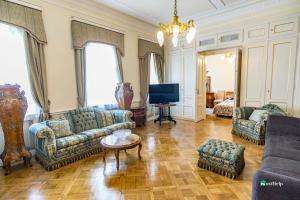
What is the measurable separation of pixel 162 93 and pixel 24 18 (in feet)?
12.8

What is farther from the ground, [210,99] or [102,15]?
[102,15]

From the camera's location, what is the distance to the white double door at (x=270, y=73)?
4207 millimetres

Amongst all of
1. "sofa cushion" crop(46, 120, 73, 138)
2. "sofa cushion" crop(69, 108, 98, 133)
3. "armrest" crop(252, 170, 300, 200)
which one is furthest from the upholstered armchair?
"sofa cushion" crop(46, 120, 73, 138)

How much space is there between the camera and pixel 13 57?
308 centimetres

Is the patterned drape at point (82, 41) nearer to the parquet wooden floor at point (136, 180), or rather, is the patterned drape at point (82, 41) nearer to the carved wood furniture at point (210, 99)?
the parquet wooden floor at point (136, 180)

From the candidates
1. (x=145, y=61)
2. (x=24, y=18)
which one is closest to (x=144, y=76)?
(x=145, y=61)

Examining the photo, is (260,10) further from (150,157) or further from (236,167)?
(150,157)

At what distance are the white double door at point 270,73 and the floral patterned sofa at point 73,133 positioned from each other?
349 centimetres

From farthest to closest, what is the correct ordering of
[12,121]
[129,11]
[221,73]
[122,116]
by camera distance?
[221,73]
[129,11]
[122,116]
[12,121]

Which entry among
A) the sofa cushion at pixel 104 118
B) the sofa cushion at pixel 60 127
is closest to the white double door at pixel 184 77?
the sofa cushion at pixel 104 118

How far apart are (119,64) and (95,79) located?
2.72 feet

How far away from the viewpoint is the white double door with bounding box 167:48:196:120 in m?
5.90

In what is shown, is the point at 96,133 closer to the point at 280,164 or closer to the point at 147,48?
the point at 280,164

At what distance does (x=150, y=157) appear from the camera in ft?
10.7
